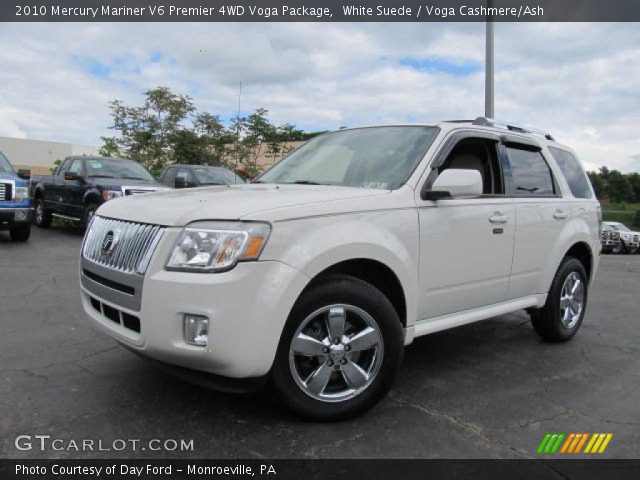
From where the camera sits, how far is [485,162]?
4320 millimetres

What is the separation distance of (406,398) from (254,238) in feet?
5.06

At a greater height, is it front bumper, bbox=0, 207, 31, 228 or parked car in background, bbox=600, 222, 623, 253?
front bumper, bbox=0, 207, 31, 228

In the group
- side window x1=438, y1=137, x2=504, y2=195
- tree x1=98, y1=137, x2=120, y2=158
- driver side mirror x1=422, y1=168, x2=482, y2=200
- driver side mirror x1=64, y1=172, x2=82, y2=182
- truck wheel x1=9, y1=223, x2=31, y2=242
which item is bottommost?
truck wheel x1=9, y1=223, x2=31, y2=242

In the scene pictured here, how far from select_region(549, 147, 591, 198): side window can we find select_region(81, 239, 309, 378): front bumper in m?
3.45

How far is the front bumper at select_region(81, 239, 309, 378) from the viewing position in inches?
101

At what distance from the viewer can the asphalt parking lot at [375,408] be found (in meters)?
2.76

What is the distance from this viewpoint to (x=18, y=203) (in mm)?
10047

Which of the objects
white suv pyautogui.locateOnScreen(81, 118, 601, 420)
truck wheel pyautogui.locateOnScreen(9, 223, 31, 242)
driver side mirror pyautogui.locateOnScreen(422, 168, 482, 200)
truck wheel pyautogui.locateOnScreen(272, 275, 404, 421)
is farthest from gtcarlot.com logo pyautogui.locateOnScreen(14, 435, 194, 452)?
truck wheel pyautogui.locateOnScreen(9, 223, 31, 242)

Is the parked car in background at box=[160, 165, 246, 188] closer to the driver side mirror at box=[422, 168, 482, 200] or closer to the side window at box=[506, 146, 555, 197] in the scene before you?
the side window at box=[506, 146, 555, 197]

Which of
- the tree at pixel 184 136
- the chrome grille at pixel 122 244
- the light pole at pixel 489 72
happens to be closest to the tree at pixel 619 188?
the tree at pixel 184 136

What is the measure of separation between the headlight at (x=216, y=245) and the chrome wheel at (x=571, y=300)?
3289mm
